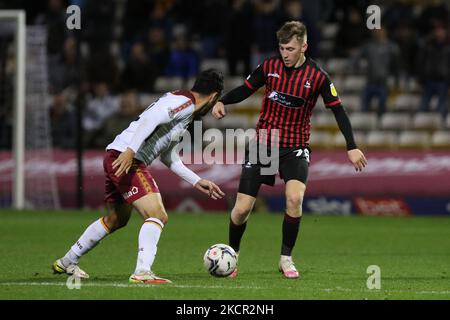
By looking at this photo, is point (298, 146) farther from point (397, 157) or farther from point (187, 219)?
point (397, 157)

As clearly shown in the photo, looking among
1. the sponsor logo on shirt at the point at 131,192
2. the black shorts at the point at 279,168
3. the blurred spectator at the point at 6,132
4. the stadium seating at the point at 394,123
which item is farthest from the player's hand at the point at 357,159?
the blurred spectator at the point at 6,132

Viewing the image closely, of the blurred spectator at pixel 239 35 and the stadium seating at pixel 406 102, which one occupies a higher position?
the blurred spectator at pixel 239 35

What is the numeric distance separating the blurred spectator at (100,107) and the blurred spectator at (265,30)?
9.88 ft

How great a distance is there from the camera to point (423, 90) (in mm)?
20594

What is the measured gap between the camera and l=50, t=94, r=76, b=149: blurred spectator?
19922 mm

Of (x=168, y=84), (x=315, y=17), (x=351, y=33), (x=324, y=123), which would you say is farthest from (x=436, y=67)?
(x=168, y=84)

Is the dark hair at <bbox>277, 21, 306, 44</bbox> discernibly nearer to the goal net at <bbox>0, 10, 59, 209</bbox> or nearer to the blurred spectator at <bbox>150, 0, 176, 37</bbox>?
the goal net at <bbox>0, 10, 59, 209</bbox>

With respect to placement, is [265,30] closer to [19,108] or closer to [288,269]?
[19,108]

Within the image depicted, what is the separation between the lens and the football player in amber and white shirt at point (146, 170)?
827 cm

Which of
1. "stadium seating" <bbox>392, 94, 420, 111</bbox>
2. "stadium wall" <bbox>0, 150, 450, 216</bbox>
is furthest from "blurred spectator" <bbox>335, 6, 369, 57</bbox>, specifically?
"stadium wall" <bbox>0, 150, 450, 216</bbox>

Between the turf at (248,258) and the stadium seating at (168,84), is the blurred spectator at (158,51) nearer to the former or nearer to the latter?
the stadium seating at (168,84)

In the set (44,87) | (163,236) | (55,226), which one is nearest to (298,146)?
(163,236)

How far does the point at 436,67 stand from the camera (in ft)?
65.5

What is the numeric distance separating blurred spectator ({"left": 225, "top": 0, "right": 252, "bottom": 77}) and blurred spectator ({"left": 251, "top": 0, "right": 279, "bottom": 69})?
260 millimetres
